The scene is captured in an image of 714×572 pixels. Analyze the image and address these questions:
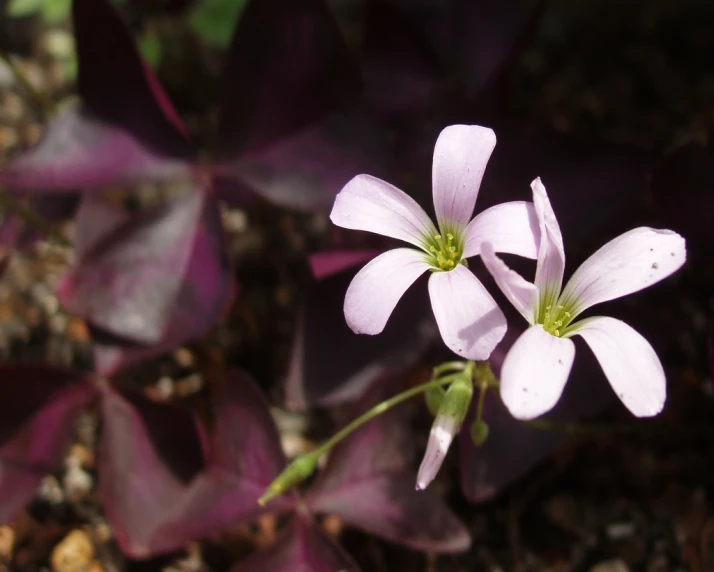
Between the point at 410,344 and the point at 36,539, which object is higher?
the point at 410,344

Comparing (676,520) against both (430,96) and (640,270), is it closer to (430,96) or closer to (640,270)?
(640,270)

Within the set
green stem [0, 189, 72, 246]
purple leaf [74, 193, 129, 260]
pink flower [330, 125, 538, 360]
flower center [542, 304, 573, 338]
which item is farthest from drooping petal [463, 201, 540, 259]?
green stem [0, 189, 72, 246]

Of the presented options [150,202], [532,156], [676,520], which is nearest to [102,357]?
[150,202]

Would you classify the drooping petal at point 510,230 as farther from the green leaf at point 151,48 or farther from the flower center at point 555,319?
the green leaf at point 151,48

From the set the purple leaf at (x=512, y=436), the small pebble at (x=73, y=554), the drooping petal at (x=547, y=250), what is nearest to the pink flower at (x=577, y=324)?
the drooping petal at (x=547, y=250)

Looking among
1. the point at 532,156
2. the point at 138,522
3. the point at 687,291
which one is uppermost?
the point at 532,156

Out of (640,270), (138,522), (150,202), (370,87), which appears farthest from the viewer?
(150,202)

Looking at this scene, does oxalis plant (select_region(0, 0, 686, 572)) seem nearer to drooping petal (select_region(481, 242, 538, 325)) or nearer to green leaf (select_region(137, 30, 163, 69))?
drooping petal (select_region(481, 242, 538, 325))

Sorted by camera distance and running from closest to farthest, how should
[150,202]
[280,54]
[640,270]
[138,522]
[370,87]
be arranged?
[640,270], [138,522], [280,54], [370,87], [150,202]
